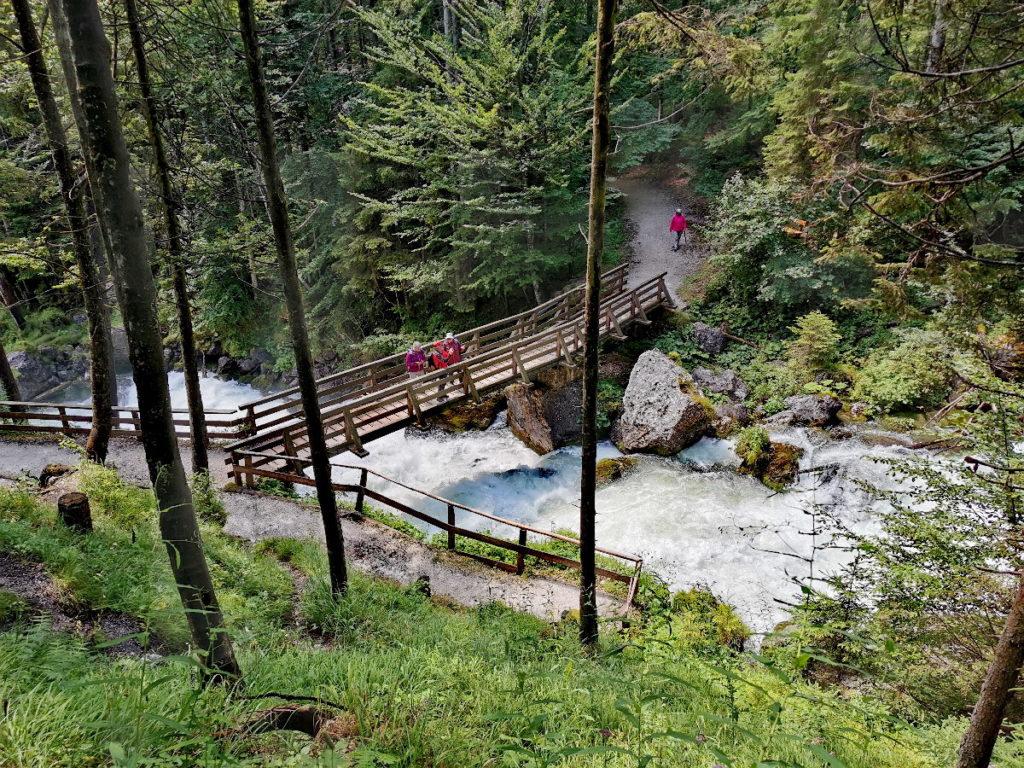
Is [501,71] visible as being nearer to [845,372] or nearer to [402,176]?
[402,176]

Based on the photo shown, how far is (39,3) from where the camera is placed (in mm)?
9945

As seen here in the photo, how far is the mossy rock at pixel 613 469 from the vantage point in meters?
13.6

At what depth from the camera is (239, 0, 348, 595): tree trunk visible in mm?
5691

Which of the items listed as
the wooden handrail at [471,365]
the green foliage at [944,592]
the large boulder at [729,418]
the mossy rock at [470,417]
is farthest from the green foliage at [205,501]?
the large boulder at [729,418]

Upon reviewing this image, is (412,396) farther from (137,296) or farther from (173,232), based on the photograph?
(137,296)

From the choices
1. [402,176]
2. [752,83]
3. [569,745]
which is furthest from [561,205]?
[569,745]

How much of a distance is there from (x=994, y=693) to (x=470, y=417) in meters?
14.3

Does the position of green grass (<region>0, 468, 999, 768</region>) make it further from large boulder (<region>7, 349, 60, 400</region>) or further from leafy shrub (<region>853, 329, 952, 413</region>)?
large boulder (<region>7, 349, 60, 400</region>)

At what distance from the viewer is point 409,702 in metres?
2.95

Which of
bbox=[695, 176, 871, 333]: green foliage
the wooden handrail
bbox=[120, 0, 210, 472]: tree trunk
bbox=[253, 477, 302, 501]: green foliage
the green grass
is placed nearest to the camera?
the green grass

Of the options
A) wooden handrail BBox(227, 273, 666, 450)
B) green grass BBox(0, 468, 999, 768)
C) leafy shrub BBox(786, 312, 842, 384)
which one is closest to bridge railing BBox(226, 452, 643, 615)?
wooden handrail BBox(227, 273, 666, 450)

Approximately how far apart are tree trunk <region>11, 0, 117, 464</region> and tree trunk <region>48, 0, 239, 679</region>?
7.51 metres

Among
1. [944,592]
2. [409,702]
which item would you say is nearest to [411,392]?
[409,702]

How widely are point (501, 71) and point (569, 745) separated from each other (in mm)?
18129
